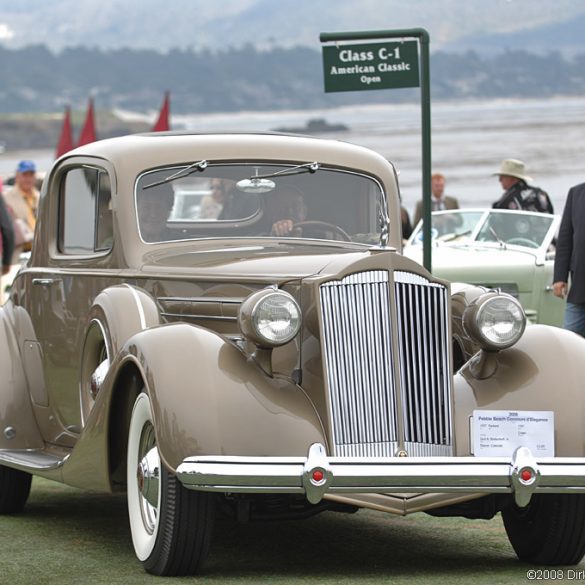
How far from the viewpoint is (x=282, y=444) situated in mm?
5254

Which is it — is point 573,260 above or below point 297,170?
below

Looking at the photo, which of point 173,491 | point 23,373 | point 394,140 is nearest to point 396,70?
point 23,373

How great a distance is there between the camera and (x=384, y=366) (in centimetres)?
538

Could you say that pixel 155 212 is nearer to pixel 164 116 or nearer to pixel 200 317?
pixel 200 317

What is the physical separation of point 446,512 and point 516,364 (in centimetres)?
67

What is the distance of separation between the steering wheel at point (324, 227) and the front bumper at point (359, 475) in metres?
1.93

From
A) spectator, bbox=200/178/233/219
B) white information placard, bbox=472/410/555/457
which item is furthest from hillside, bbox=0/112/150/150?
white information placard, bbox=472/410/555/457

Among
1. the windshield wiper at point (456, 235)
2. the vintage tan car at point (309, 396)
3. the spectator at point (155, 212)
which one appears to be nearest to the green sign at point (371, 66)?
the spectator at point (155, 212)

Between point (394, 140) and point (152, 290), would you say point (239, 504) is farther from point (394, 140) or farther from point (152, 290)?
point (394, 140)

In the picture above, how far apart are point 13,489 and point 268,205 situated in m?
2.01

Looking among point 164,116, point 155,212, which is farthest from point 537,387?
point 164,116

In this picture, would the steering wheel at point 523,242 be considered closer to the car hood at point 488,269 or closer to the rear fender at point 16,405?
the car hood at point 488,269

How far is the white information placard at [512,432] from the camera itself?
5.41m

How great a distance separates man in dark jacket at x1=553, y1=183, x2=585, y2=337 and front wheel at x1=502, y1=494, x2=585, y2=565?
3498mm
